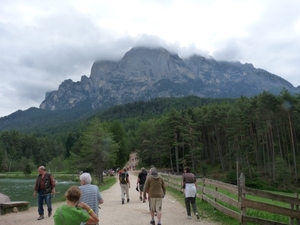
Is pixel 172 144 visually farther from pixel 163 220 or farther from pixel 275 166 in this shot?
pixel 163 220

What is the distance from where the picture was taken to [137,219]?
37.0ft

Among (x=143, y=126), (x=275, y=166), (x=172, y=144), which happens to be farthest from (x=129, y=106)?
(x=275, y=166)

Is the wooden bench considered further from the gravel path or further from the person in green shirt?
the person in green shirt

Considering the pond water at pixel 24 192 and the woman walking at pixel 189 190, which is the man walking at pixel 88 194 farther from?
the pond water at pixel 24 192

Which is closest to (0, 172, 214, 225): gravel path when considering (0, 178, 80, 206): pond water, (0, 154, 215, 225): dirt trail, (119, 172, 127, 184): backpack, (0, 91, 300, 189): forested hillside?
(0, 154, 215, 225): dirt trail

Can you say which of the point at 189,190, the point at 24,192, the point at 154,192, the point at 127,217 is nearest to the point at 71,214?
the point at 154,192

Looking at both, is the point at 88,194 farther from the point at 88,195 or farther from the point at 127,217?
the point at 127,217

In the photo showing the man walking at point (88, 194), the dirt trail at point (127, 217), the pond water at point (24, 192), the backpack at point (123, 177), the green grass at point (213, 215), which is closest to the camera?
the man walking at point (88, 194)

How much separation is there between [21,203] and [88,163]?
27673 millimetres

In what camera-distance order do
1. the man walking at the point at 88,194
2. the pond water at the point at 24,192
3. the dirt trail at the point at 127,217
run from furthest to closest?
the pond water at the point at 24,192 → the dirt trail at the point at 127,217 → the man walking at the point at 88,194

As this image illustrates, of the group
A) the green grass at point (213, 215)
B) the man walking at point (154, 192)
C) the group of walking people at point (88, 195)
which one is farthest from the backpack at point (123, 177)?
the man walking at point (154, 192)

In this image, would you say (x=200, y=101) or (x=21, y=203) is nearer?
(x=21, y=203)

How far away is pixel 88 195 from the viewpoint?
652 centimetres

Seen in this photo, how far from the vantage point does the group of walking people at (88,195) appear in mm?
4422
